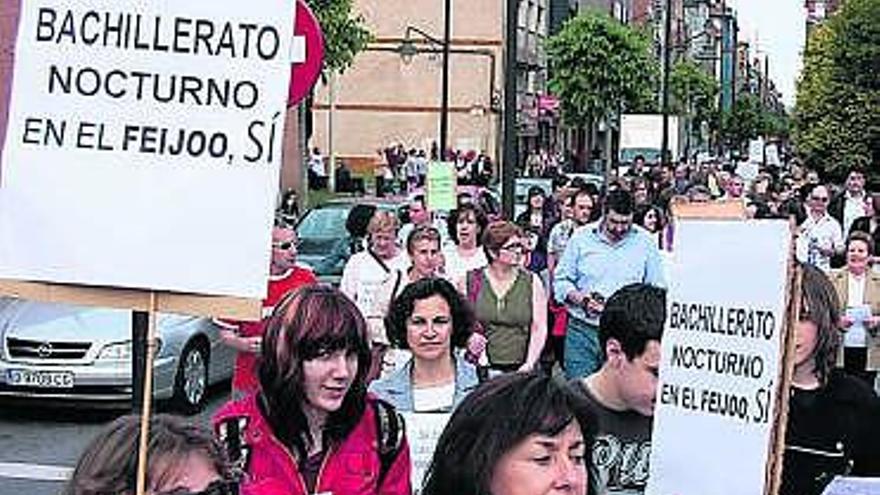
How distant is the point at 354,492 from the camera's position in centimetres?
471

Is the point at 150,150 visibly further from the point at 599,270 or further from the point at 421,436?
the point at 599,270

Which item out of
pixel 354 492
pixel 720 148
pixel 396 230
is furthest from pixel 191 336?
pixel 720 148

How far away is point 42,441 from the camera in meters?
12.0

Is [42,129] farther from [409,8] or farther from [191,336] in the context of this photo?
[409,8]

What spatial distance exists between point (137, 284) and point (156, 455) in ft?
2.56

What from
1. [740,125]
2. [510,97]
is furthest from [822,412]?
[740,125]

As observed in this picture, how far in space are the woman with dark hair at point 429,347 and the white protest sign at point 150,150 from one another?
1.77m

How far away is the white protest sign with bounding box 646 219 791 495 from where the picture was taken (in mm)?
4195

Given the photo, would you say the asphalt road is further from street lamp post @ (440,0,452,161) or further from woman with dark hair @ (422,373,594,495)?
street lamp post @ (440,0,452,161)

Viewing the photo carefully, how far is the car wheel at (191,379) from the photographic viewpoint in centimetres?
1292

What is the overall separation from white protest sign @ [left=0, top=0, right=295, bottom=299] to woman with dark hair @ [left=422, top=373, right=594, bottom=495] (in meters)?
0.78

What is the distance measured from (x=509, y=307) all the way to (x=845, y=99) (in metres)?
30.6

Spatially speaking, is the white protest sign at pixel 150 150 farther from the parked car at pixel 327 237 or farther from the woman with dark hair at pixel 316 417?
the parked car at pixel 327 237

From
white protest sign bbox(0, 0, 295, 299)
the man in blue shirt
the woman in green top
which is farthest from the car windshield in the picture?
white protest sign bbox(0, 0, 295, 299)
